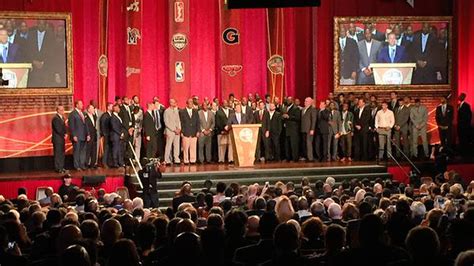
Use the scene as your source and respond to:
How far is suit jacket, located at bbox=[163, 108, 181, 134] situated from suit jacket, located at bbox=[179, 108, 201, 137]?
0.12 m

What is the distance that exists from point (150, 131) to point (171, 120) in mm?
683

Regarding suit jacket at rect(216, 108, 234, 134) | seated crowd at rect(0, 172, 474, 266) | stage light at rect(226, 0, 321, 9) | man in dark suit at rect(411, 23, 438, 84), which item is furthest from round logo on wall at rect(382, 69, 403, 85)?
seated crowd at rect(0, 172, 474, 266)

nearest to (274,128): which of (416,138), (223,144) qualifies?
(223,144)

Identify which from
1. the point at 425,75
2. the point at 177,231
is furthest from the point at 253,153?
the point at 177,231

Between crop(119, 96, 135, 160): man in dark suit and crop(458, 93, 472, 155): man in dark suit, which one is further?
crop(458, 93, 472, 155): man in dark suit

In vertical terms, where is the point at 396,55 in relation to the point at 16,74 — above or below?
above

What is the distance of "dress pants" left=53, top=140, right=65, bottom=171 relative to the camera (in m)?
20.9

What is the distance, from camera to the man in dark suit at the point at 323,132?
74.4 feet

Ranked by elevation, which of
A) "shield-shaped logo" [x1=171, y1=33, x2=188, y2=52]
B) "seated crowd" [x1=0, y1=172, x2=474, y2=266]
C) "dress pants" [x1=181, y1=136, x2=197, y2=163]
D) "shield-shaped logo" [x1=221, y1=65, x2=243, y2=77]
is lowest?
"seated crowd" [x1=0, y1=172, x2=474, y2=266]

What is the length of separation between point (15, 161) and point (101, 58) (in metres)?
3.84

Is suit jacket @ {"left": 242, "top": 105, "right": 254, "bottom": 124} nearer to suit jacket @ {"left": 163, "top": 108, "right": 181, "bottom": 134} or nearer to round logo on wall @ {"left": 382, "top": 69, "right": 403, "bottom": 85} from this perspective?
suit jacket @ {"left": 163, "top": 108, "right": 181, "bottom": 134}

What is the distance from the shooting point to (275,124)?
75.3ft

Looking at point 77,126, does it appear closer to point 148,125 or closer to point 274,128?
point 148,125

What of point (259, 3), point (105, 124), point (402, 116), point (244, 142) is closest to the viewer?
point (259, 3)
